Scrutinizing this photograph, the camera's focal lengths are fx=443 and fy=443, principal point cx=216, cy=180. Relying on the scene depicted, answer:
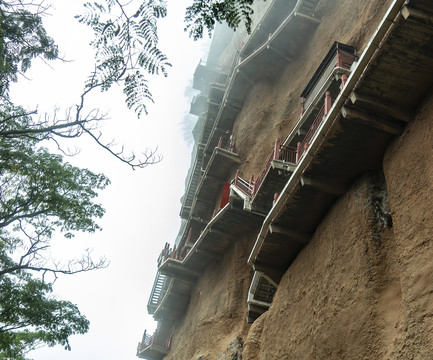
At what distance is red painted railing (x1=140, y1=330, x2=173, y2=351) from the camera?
94.9 ft

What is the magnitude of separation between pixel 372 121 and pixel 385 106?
0.40 m

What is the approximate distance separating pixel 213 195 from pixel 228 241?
7.34 meters

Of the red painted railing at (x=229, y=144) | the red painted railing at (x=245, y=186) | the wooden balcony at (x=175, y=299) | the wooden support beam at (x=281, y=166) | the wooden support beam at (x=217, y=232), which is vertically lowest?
the wooden balcony at (x=175, y=299)

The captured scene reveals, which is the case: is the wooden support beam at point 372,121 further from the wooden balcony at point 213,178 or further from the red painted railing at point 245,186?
the wooden balcony at point 213,178

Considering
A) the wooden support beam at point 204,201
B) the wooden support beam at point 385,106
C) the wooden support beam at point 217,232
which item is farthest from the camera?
the wooden support beam at point 204,201

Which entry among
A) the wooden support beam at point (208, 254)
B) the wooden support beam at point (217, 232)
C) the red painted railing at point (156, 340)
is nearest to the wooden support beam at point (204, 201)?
the wooden support beam at point (208, 254)

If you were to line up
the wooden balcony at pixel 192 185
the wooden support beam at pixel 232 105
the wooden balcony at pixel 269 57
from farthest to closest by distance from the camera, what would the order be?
the wooden balcony at pixel 192 185
the wooden support beam at pixel 232 105
the wooden balcony at pixel 269 57

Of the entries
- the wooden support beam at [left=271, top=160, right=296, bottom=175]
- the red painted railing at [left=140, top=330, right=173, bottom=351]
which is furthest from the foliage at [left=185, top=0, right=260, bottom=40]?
the red painted railing at [left=140, top=330, right=173, bottom=351]

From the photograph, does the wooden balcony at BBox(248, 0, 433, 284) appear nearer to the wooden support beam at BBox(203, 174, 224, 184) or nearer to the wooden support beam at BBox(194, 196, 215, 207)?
the wooden support beam at BBox(203, 174, 224, 184)

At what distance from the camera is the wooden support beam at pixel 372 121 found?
373 inches

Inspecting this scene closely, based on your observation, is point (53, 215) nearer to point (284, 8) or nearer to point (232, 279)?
point (232, 279)

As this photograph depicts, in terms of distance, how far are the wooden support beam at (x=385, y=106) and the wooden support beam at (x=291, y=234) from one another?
413 cm

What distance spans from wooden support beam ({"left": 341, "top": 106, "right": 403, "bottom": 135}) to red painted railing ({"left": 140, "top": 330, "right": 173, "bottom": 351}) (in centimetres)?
2331

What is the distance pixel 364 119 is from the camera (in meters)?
9.54
